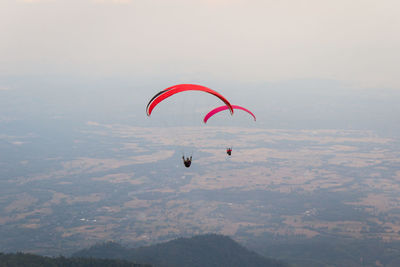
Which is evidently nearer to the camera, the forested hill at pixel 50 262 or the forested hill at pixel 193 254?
the forested hill at pixel 50 262

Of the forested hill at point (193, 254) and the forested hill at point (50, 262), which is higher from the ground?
the forested hill at point (50, 262)

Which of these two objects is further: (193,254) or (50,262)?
(193,254)

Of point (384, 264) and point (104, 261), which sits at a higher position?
point (104, 261)

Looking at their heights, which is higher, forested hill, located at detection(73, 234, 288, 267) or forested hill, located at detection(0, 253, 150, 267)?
forested hill, located at detection(0, 253, 150, 267)

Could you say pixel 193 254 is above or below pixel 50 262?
below

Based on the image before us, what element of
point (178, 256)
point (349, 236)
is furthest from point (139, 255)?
point (349, 236)

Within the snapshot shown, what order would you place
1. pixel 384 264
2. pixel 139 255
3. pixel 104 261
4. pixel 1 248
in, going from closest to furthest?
1. pixel 104 261
2. pixel 139 255
3. pixel 384 264
4. pixel 1 248

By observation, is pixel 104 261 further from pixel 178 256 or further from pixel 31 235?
pixel 31 235

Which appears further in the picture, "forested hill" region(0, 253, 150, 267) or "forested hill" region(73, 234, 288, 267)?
"forested hill" region(73, 234, 288, 267)
